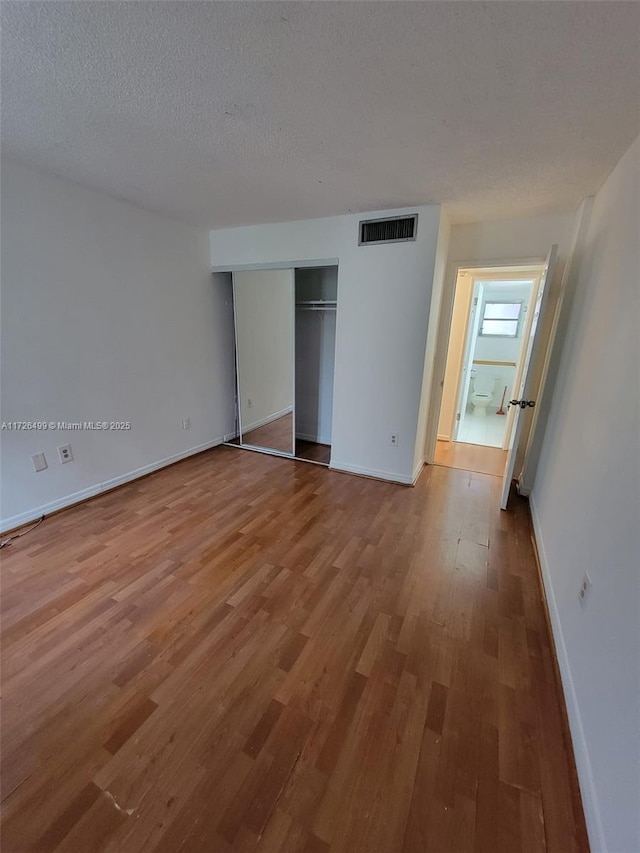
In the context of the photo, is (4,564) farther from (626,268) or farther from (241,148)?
(626,268)

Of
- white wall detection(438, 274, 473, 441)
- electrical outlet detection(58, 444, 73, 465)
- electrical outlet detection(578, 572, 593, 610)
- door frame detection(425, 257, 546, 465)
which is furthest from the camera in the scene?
white wall detection(438, 274, 473, 441)

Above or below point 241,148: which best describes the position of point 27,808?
below

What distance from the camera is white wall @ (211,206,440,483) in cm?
283

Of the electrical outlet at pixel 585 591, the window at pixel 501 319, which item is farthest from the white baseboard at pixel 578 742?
the window at pixel 501 319

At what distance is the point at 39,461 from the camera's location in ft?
8.03

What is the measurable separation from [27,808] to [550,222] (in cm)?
440

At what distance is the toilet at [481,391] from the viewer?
6.13 m

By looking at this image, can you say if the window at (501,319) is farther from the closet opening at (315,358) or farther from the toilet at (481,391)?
the closet opening at (315,358)

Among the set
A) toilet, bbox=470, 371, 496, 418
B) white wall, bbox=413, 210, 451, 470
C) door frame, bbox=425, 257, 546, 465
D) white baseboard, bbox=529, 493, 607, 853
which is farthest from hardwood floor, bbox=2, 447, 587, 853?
toilet, bbox=470, 371, 496, 418

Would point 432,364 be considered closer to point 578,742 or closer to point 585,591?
point 585,591

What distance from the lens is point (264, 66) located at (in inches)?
49.8

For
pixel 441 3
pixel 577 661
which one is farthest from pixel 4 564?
pixel 441 3

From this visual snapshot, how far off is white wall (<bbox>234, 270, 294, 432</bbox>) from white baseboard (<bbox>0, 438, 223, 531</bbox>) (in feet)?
3.06

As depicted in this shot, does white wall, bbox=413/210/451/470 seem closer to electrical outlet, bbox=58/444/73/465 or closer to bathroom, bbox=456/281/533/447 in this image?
bathroom, bbox=456/281/533/447
